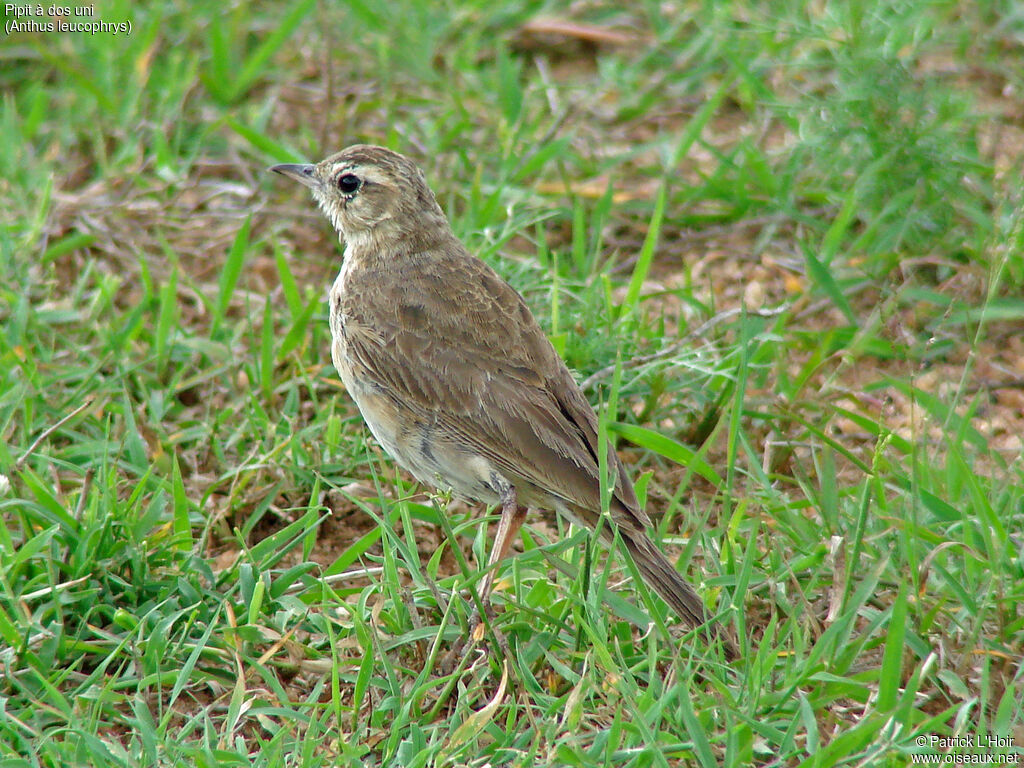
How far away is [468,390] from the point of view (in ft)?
15.4

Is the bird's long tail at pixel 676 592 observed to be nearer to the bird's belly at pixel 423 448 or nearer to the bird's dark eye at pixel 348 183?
the bird's belly at pixel 423 448

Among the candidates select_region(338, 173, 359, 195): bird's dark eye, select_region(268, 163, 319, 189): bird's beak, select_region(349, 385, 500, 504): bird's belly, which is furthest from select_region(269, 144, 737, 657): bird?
select_region(268, 163, 319, 189): bird's beak

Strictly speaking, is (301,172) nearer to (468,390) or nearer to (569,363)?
A: (569,363)

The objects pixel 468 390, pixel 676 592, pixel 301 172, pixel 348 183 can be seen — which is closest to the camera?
pixel 676 592

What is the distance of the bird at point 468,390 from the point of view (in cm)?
447

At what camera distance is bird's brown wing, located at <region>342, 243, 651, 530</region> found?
4.50m

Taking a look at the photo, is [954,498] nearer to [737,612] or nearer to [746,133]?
[737,612]

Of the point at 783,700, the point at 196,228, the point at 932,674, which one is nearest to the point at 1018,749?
the point at 932,674

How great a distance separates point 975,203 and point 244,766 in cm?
451

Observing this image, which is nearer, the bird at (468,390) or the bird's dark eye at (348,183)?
the bird at (468,390)

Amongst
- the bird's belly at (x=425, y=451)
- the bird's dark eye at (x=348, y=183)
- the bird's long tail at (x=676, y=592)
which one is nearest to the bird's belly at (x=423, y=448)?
the bird's belly at (x=425, y=451)

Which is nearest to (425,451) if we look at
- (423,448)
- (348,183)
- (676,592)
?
(423,448)

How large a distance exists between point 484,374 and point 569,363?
0.86m

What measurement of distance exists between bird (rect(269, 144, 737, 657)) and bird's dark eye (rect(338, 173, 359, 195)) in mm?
149
